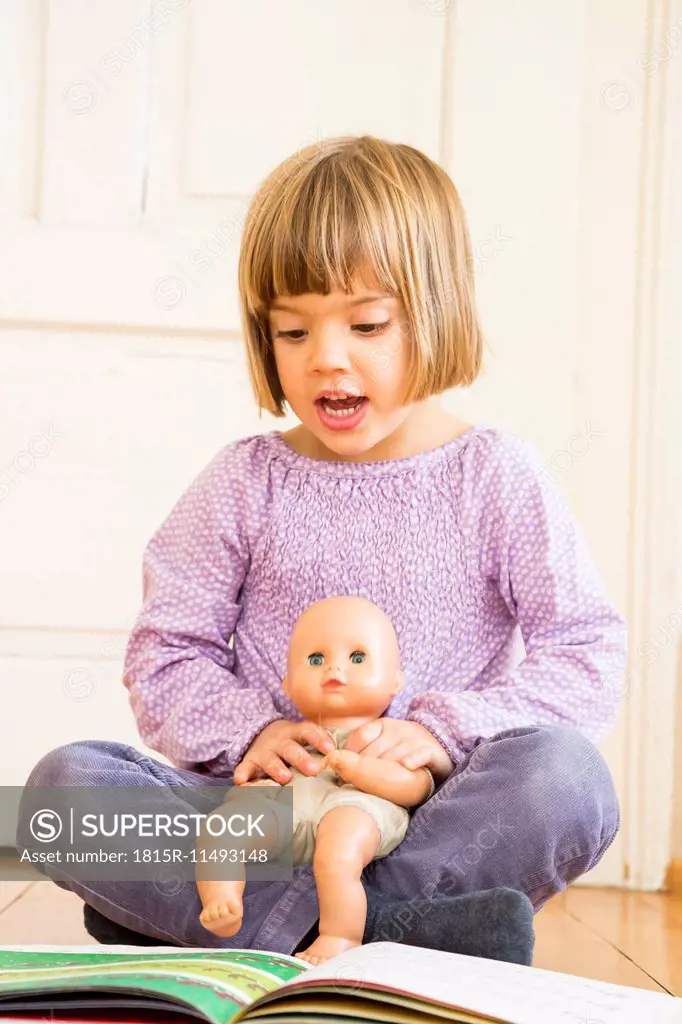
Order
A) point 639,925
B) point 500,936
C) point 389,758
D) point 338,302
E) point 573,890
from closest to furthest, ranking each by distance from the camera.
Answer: point 500,936
point 389,758
point 338,302
point 639,925
point 573,890

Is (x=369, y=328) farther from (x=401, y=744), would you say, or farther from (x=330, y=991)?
(x=330, y=991)

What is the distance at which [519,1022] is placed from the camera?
54 centimetres

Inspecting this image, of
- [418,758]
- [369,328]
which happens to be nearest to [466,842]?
[418,758]

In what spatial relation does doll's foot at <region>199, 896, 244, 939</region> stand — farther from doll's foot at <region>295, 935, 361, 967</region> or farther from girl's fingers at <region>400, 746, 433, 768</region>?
girl's fingers at <region>400, 746, 433, 768</region>

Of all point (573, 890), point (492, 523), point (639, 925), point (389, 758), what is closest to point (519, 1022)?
point (389, 758)

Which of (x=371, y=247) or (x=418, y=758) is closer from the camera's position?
(x=418, y=758)

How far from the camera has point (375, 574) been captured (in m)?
1.08

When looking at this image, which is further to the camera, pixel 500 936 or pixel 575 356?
pixel 575 356

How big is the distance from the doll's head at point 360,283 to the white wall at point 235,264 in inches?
18.2

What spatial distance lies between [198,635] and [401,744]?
25 centimetres

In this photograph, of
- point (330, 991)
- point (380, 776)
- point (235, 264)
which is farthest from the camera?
point (235, 264)

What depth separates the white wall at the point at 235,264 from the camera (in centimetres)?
157

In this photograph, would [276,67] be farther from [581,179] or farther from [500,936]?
[500,936]

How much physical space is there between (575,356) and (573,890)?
670 mm
